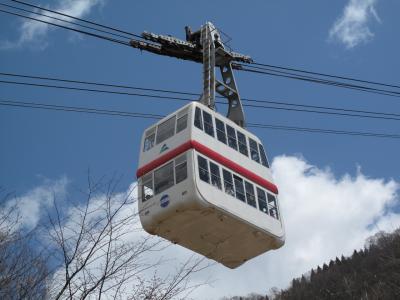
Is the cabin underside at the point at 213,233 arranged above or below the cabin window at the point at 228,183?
below

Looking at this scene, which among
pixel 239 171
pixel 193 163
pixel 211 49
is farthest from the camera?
pixel 211 49

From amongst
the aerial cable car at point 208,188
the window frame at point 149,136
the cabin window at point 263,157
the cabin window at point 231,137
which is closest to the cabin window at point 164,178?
the aerial cable car at point 208,188

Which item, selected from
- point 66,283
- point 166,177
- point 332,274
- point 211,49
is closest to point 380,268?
point 332,274

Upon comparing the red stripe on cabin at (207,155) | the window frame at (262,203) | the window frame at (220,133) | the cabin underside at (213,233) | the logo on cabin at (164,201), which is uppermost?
the window frame at (220,133)

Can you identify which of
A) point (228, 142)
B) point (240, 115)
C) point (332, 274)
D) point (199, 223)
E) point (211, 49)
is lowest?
point (199, 223)

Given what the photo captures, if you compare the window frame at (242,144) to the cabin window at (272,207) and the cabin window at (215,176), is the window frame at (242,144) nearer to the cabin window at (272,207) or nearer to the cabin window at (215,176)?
the cabin window at (272,207)

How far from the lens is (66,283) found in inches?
468

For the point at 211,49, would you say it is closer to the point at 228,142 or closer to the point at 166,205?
the point at 228,142

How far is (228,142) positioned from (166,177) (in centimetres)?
236

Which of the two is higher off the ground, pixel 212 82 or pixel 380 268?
pixel 380 268

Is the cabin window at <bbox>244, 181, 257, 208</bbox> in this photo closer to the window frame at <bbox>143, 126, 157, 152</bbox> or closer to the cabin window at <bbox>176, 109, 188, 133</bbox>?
the cabin window at <bbox>176, 109, 188, 133</bbox>

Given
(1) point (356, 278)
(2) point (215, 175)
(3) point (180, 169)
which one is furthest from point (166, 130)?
(1) point (356, 278)

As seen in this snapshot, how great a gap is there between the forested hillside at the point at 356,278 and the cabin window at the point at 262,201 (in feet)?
159

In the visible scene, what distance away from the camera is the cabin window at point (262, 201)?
20797 mm
